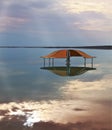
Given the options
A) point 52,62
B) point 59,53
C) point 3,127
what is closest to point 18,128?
point 3,127

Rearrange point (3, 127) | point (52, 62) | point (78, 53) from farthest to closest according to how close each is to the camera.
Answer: point (52, 62), point (78, 53), point (3, 127)

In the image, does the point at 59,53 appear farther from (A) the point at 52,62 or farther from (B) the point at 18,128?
(B) the point at 18,128

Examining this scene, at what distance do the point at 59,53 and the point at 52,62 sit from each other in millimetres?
887

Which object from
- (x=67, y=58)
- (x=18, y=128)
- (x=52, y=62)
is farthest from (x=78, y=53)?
(x=18, y=128)

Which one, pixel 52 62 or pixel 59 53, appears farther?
pixel 52 62

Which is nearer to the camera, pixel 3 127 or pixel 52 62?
pixel 3 127

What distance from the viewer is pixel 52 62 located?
12234 millimetres

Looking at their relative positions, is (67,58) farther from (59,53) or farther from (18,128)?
(18,128)

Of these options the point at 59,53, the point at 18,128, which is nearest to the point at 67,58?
the point at 59,53

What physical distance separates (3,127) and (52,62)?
325 inches

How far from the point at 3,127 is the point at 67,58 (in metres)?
7.79

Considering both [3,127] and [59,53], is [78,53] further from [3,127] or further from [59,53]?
[3,127]

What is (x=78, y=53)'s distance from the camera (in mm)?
11406

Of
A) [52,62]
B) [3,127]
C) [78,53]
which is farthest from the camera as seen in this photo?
[52,62]
